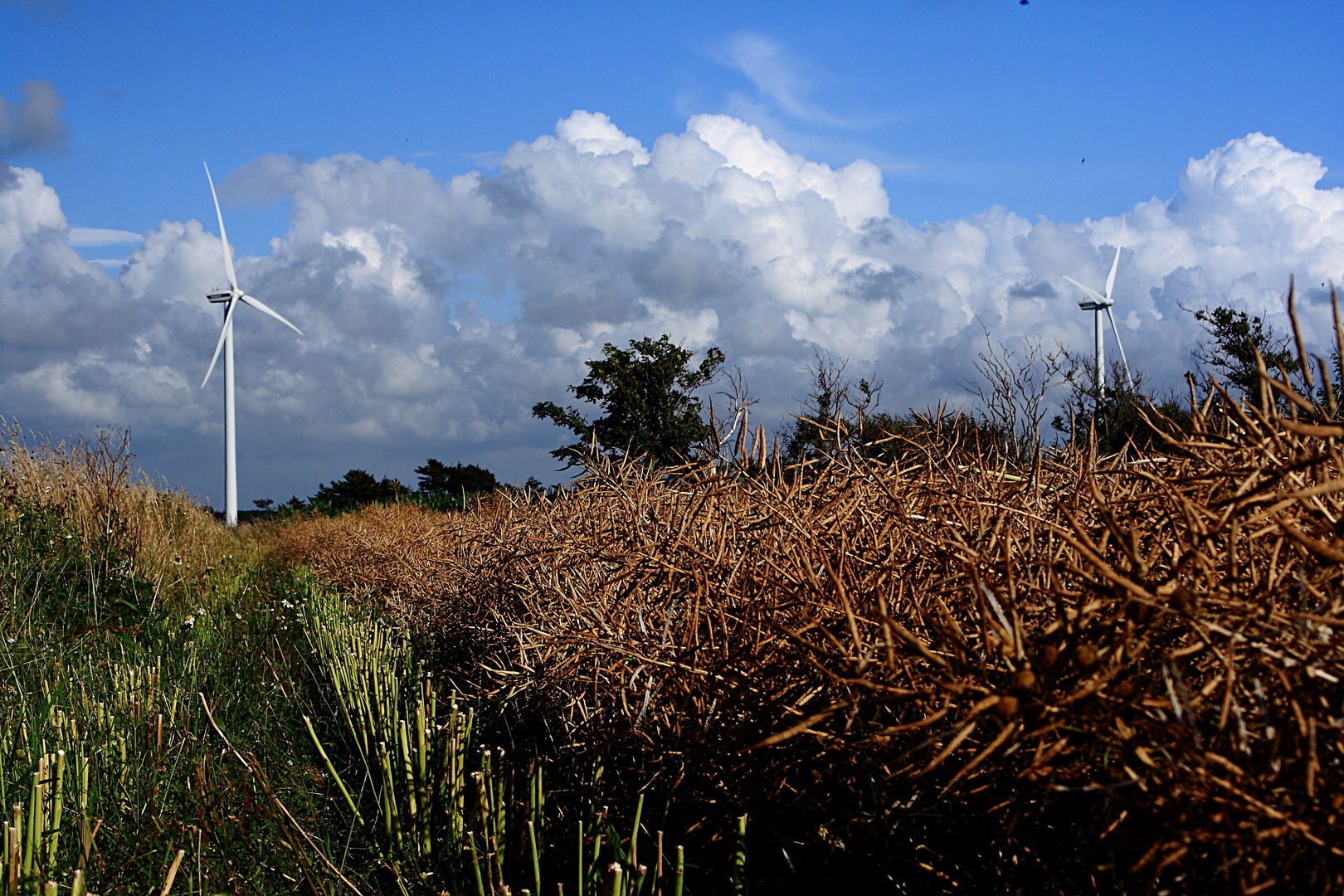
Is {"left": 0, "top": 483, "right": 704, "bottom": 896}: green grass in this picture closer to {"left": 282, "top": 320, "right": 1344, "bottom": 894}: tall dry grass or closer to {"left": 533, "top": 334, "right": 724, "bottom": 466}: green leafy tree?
{"left": 282, "top": 320, "right": 1344, "bottom": 894}: tall dry grass

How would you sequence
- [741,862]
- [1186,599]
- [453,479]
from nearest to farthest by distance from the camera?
1. [1186,599]
2. [741,862]
3. [453,479]

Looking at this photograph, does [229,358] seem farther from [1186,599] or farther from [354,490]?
[1186,599]

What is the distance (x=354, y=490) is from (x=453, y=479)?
12.1 ft

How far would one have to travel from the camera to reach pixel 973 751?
1.44 meters

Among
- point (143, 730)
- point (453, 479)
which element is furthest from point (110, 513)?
point (453, 479)

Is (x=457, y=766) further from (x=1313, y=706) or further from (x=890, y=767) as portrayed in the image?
(x=1313, y=706)

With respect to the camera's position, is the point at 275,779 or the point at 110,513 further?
the point at 110,513

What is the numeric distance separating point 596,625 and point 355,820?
1.79m

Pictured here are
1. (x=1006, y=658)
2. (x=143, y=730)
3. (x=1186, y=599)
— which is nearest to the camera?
(x=1186, y=599)

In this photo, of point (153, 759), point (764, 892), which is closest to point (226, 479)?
point (153, 759)

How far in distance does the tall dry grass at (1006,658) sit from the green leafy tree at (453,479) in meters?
28.0

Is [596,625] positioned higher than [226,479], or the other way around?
[226,479]

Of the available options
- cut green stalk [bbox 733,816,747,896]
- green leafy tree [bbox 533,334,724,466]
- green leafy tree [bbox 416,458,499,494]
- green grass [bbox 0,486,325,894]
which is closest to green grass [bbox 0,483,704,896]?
green grass [bbox 0,486,325,894]

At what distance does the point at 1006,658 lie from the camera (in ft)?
3.76
